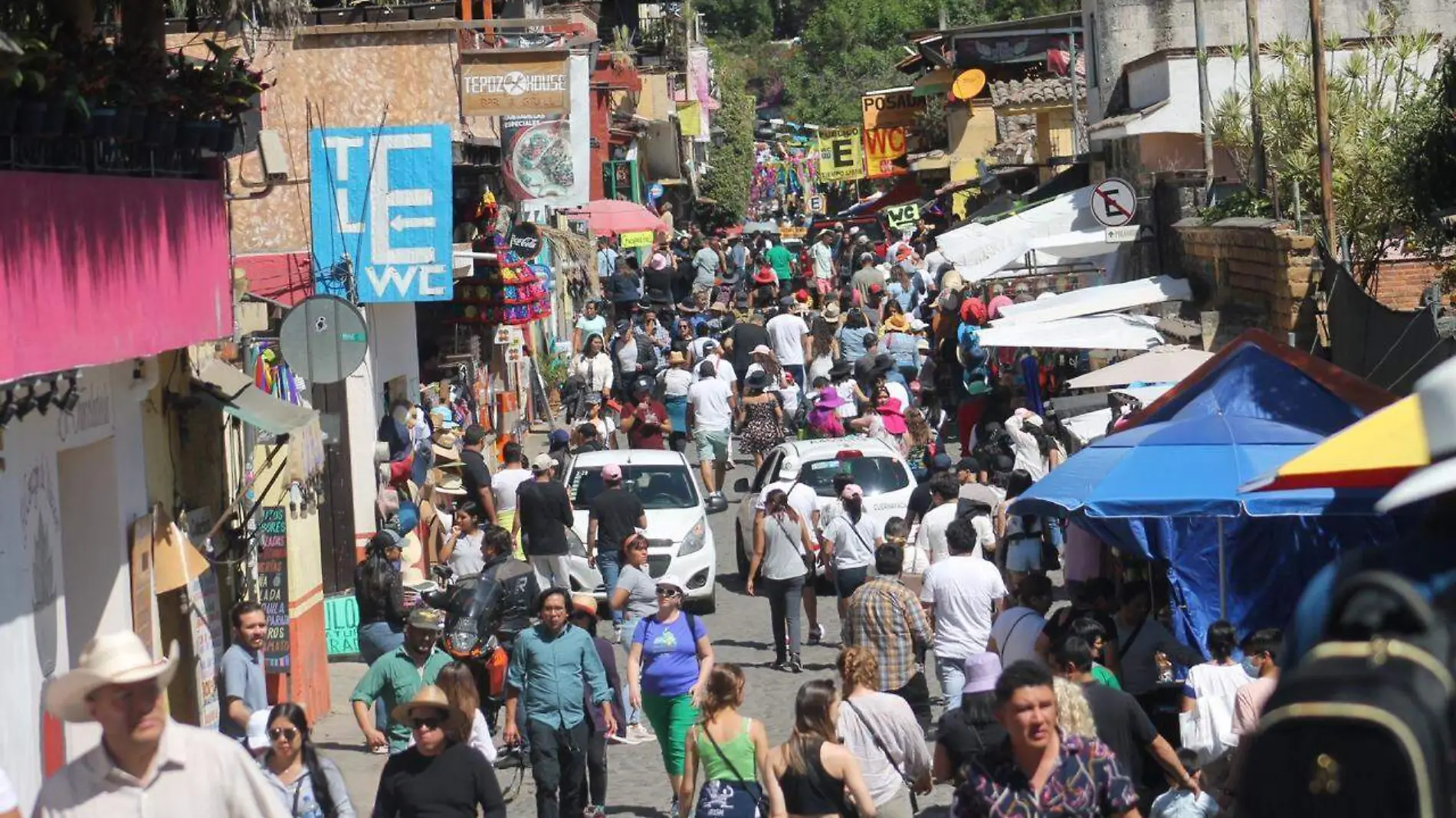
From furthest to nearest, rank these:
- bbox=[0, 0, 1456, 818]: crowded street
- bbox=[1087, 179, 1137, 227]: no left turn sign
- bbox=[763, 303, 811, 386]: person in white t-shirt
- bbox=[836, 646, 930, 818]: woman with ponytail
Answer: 1. bbox=[763, 303, 811, 386]: person in white t-shirt
2. bbox=[1087, 179, 1137, 227]: no left turn sign
3. bbox=[836, 646, 930, 818]: woman with ponytail
4. bbox=[0, 0, 1456, 818]: crowded street

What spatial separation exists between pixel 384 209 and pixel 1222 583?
9567 millimetres

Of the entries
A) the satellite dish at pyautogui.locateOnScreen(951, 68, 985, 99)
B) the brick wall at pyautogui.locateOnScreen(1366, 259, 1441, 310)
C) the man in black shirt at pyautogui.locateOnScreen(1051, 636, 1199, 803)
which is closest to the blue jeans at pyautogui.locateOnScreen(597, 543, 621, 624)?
the brick wall at pyautogui.locateOnScreen(1366, 259, 1441, 310)

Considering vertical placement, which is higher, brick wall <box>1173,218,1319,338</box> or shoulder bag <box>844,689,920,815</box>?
brick wall <box>1173,218,1319,338</box>

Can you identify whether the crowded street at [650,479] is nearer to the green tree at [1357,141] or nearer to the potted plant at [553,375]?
the green tree at [1357,141]

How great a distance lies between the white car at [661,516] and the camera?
60.4 feet

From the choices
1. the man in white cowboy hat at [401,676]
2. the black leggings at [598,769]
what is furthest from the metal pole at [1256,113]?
the man in white cowboy hat at [401,676]

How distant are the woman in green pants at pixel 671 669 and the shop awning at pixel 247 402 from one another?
2855mm

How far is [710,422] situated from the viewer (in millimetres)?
24125

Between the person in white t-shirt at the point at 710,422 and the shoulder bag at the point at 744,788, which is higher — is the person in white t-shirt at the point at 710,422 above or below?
above

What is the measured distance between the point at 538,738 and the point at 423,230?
873 centimetres

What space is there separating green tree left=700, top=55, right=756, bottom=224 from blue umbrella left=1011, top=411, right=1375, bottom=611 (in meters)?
66.7

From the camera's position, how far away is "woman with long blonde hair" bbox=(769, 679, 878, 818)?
27.8ft

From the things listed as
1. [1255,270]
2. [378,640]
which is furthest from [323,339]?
[1255,270]

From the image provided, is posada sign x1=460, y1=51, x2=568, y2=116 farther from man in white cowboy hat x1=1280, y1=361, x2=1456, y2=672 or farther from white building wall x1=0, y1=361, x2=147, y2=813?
man in white cowboy hat x1=1280, y1=361, x2=1456, y2=672
